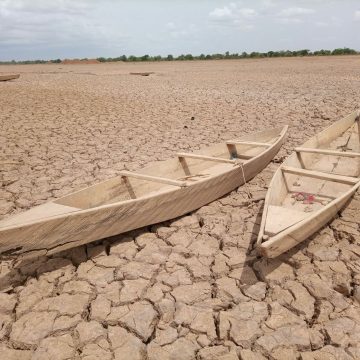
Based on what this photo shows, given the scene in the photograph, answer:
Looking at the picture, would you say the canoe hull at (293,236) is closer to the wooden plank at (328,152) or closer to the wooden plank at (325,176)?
the wooden plank at (325,176)

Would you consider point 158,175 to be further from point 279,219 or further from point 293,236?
point 293,236

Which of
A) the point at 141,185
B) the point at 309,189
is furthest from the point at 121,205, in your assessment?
the point at 309,189

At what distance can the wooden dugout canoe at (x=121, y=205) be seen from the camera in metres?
2.32

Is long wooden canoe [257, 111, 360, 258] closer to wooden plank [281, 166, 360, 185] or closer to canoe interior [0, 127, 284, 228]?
wooden plank [281, 166, 360, 185]

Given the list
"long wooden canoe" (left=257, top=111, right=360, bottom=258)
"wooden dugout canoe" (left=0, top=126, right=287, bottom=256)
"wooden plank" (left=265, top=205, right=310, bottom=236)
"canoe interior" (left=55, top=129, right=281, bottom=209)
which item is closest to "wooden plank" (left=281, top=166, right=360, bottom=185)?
"long wooden canoe" (left=257, top=111, right=360, bottom=258)

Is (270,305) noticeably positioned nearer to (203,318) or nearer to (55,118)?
(203,318)

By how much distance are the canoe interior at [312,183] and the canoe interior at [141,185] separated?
0.70 m

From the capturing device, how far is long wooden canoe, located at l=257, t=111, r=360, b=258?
8.41ft

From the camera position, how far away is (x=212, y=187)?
12.1ft

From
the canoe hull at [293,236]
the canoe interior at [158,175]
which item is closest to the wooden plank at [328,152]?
the canoe interior at [158,175]

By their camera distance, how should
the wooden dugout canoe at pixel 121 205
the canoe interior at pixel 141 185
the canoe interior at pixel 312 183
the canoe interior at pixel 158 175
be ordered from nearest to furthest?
the wooden dugout canoe at pixel 121 205 < the canoe interior at pixel 141 185 < the canoe interior at pixel 312 183 < the canoe interior at pixel 158 175

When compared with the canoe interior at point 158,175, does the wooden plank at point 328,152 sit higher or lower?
higher

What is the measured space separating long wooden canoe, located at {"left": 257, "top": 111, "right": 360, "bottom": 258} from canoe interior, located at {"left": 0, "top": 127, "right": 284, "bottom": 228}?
0.75m

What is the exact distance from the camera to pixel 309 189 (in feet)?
13.3
